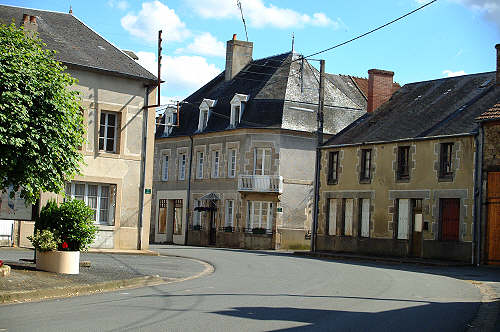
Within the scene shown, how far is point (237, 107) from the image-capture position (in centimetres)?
4512

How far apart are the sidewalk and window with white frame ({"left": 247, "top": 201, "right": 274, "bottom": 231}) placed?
66.2ft

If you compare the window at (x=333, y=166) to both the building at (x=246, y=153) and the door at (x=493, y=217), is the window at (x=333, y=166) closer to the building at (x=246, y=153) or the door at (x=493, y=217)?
the building at (x=246, y=153)

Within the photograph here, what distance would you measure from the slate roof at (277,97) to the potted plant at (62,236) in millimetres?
25407

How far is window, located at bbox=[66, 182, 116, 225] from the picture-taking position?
27.7 metres

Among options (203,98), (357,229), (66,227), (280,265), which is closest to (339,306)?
(66,227)

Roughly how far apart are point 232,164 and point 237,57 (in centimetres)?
888

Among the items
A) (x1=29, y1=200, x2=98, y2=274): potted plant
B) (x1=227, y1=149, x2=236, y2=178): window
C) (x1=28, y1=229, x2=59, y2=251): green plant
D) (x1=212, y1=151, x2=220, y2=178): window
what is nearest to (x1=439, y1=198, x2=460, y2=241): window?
(x1=227, y1=149, x2=236, y2=178): window

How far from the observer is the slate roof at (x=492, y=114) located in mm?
28359

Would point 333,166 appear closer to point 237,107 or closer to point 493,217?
point 237,107

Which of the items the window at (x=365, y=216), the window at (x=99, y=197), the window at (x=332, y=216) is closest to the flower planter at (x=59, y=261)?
the window at (x=99, y=197)

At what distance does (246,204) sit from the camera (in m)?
43.2

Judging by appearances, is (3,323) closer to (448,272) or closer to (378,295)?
(378,295)

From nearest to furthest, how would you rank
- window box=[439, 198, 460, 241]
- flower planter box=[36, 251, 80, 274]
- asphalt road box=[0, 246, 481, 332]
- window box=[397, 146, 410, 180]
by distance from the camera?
1. asphalt road box=[0, 246, 481, 332]
2. flower planter box=[36, 251, 80, 274]
3. window box=[439, 198, 460, 241]
4. window box=[397, 146, 410, 180]

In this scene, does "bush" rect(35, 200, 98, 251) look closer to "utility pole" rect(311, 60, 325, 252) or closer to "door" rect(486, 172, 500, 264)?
"door" rect(486, 172, 500, 264)
